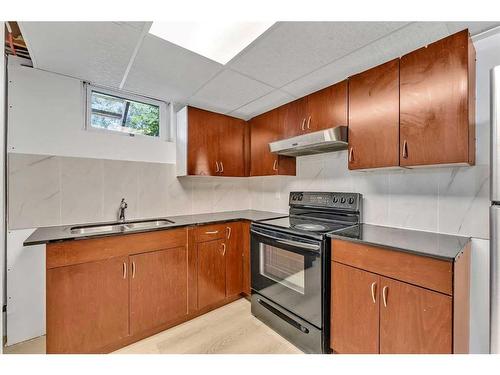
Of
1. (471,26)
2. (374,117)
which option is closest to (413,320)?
(374,117)

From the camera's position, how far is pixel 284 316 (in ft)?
6.02

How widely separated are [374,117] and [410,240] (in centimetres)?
85

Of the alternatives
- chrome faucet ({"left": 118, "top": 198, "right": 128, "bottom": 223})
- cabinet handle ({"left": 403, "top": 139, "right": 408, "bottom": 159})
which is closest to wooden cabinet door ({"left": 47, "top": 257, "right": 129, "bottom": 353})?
chrome faucet ({"left": 118, "top": 198, "right": 128, "bottom": 223})

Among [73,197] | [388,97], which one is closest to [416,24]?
[388,97]

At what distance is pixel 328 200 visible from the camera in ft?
7.11

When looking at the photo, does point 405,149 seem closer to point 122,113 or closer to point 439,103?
point 439,103

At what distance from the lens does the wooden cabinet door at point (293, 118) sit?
211 centimetres

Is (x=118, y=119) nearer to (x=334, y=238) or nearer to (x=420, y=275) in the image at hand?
(x=334, y=238)

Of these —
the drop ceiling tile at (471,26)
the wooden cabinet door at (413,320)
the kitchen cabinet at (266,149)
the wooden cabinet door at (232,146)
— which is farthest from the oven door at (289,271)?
the drop ceiling tile at (471,26)

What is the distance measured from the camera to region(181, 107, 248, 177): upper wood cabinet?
236cm

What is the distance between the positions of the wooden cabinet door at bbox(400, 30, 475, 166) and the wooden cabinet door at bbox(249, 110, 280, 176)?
1178 mm

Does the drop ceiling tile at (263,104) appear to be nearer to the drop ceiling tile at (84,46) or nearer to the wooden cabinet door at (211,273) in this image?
the drop ceiling tile at (84,46)

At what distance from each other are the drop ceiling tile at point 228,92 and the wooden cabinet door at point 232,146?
19cm

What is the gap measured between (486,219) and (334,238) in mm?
884
